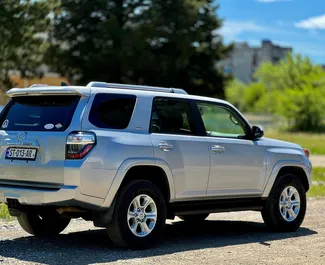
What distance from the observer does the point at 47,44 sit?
56.7m

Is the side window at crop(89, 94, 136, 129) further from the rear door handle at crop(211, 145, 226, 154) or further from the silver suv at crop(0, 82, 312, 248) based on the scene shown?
the rear door handle at crop(211, 145, 226, 154)

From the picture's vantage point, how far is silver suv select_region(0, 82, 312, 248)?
7699mm

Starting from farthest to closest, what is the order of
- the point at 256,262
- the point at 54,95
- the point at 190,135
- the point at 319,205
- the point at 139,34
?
the point at 139,34, the point at 319,205, the point at 190,135, the point at 54,95, the point at 256,262

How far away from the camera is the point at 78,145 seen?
7.64 m

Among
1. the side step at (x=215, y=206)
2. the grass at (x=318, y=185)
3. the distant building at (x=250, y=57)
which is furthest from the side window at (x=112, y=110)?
the distant building at (x=250, y=57)

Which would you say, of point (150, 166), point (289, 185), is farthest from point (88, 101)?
point (289, 185)

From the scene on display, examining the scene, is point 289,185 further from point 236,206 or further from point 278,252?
point 278,252

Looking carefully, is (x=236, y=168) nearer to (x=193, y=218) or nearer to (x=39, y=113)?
(x=193, y=218)

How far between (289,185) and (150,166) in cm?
278

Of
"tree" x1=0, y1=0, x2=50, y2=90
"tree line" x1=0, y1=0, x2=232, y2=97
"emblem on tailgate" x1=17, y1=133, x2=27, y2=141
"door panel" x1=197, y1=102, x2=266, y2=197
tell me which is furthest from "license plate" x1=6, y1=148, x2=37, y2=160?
A: "tree line" x1=0, y1=0, x2=232, y2=97

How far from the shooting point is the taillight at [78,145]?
7625 millimetres

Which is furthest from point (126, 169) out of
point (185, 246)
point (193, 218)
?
point (193, 218)

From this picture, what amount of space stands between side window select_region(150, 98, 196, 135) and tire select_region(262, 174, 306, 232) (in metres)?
1.82

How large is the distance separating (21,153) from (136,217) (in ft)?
4.96
